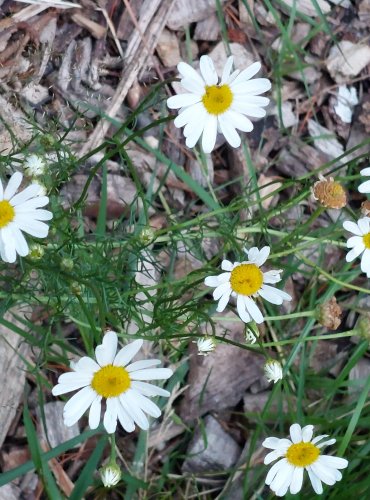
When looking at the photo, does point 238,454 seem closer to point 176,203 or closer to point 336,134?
point 176,203

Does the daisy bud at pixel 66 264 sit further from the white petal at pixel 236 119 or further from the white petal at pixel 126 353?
the white petal at pixel 236 119

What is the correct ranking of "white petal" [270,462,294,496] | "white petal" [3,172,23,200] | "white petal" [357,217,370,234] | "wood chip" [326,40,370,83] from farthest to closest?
"wood chip" [326,40,370,83] < "white petal" [270,462,294,496] < "white petal" [357,217,370,234] < "white petal" [3,172,23,200]

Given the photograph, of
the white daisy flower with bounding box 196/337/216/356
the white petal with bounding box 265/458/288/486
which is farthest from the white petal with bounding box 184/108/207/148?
the white petal with bounding box 265/458/288/486

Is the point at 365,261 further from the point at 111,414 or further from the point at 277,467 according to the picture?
the point at 111,414

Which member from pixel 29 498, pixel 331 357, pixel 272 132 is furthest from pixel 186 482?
pixel 272 132

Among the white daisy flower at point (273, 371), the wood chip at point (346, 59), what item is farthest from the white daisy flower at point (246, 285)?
the wood chip at point (346, 59)

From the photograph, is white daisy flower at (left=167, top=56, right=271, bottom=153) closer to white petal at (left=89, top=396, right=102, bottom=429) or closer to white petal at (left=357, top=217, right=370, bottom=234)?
white petal at (left=357, top=217, right=370, bottom=234)
